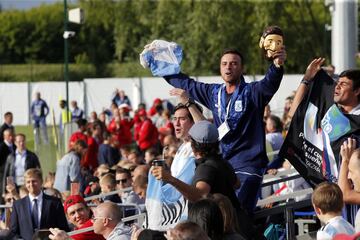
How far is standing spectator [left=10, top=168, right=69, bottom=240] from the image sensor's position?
11.4 m

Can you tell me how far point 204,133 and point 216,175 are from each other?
0.33 metres

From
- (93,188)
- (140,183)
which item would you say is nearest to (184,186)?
(140,183)

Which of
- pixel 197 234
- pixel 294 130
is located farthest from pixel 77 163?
pixel 197 234

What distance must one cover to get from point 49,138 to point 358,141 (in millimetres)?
22539

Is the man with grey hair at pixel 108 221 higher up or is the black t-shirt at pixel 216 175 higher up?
the black t-shirt at pixel 216 175

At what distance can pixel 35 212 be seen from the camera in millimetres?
11547

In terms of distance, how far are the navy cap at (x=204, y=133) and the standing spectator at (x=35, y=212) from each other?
400 cm

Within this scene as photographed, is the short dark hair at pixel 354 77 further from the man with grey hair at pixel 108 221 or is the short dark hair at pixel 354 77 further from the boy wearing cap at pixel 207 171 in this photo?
the man with grey hair at pixel 108 221

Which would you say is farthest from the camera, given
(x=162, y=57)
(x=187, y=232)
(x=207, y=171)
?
(x=162, y=57)

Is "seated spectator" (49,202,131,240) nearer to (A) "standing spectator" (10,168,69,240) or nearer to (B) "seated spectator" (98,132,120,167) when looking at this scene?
(A) "standing spectator" (10,168,69,240)

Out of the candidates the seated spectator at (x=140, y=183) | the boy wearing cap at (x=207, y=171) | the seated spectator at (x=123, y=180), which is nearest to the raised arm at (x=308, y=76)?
the boy wearing cap at (x=207, y=171)

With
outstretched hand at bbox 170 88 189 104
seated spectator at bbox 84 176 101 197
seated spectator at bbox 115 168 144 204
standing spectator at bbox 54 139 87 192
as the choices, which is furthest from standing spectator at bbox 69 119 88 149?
outstretched hand at bbox 170 88 189 104

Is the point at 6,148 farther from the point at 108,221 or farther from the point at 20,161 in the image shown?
the point at 108,221

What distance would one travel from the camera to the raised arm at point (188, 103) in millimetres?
8586
